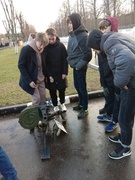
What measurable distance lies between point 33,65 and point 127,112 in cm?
154

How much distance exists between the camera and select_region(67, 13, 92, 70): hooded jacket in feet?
10.3

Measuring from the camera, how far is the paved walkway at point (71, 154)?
225 cm

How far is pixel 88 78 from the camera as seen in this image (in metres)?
5.91

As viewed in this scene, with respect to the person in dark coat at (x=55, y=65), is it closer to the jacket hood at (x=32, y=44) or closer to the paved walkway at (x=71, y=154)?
the jacket hood at (x=32, y=44)

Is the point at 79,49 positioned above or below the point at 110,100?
above

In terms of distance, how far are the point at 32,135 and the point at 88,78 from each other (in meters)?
3.17

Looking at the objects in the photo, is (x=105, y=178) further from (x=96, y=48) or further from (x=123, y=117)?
(x=96, y=48)

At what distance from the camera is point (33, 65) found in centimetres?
293

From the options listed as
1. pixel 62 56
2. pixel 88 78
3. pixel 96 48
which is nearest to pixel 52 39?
pixel 62 56

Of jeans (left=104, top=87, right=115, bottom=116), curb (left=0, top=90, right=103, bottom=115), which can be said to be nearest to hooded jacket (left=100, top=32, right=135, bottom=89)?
jeans (left=104, top=87, right=115, bottom=116)

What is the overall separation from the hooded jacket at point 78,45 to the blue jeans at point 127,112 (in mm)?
1150

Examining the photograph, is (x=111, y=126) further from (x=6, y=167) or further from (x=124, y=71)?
(x=6, y=167)

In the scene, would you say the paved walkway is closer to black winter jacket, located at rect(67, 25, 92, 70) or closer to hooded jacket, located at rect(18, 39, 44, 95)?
hooded jacket, located at rect(18, 39, 44, 95)

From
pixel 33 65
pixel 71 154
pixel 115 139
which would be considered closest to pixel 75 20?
pixel 33 65
